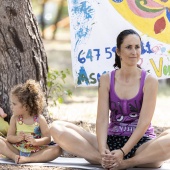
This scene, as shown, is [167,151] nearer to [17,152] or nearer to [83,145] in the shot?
[83,145]

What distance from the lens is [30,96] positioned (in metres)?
5.12

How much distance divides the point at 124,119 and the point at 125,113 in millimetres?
49

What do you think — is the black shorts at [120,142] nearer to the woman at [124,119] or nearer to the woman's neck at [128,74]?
the woman at [124,119]

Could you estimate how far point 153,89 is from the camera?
4.77m

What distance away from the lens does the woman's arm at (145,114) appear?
4668 millimetres

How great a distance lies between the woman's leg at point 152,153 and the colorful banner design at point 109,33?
57.0 inches

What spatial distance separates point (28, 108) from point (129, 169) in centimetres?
94

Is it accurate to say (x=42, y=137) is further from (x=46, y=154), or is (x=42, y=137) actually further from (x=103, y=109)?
(x=103, y=109)

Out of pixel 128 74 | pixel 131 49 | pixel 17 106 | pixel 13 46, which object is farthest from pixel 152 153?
pixel 13 46

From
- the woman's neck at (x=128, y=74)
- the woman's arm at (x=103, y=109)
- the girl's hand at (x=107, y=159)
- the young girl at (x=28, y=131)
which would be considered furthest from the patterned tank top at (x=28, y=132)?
the woman's neck at (x=128, y=74)

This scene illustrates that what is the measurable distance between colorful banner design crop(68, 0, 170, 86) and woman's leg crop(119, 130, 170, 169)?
4.75ft

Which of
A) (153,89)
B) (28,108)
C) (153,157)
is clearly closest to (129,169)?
(153,157)

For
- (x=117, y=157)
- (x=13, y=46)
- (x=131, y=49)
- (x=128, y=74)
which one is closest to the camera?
(x=117, y=157)

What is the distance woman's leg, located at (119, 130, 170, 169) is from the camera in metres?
4.62
